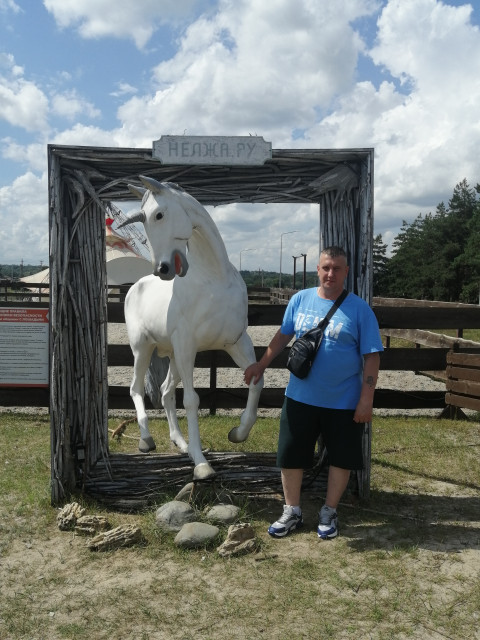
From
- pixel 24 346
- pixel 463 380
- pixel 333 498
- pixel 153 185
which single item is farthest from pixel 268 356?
pixel 24 346

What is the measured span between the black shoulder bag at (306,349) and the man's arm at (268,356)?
271 millimetres

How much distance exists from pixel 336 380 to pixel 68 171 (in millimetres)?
2507

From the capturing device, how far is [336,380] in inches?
141

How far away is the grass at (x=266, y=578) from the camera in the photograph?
8.62 ft

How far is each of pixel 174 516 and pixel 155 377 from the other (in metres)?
1.66

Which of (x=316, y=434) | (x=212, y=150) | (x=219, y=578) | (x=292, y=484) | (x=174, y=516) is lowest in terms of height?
(x=219, y=578)

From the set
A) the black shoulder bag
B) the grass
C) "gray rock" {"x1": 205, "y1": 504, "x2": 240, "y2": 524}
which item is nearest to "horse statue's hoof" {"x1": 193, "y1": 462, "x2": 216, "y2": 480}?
"gray rock" {"x1": 205, "y1": 504, "x2": 240, "y2": 524}

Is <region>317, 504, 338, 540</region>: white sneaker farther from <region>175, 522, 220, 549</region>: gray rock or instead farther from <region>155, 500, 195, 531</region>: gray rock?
<region>155, 500, 195, 531</region>: gray rock

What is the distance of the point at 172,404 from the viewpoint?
4742mm

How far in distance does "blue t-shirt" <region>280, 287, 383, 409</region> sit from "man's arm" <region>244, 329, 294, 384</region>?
254 millimetres

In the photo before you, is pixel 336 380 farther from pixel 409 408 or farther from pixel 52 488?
pixel 409 408

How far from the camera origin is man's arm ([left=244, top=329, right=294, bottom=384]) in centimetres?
389

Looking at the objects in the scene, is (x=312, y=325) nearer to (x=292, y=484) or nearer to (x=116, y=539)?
(x=292, y=484)

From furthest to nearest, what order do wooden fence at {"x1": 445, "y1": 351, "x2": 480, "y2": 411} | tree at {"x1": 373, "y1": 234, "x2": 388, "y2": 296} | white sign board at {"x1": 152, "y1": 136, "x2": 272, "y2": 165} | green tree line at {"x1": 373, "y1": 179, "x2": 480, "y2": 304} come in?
1. tree at {"x1": 373, "y1": 234, "x2": 388, "y2": 296}
2. green tree line at {"x1": 373, "y1": 179, "x2": 480, "y2": 304}
3. wooden fence at {"x1": 445, "y1": 351, "x2": 480, "y2": 411}
4. white sign board at {"x1": 152, "y1": 136, "x2": 272, "y2": 165}
